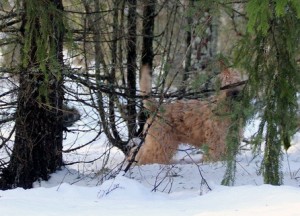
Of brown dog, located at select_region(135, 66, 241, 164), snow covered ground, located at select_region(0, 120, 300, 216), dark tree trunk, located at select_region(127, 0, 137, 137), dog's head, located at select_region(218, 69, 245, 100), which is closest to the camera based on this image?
snow covered ground, located at select_region(0, 120, 300, 216)

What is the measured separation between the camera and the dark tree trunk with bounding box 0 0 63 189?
6.14 meters

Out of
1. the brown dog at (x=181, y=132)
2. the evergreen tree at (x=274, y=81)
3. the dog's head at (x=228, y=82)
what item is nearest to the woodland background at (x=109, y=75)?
the evergreen tree at (x=274, y=81)

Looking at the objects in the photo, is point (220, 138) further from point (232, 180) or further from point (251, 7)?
point (251, 7)

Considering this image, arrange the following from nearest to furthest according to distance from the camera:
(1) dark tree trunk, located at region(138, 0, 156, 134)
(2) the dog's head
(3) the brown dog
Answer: (2) the dog's head → (3) the brown dog → (1) dark tree trunk, located at region(138, 0, 156, 134)

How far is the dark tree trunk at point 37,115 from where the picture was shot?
6.14 meters

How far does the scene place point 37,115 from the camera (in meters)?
7.04

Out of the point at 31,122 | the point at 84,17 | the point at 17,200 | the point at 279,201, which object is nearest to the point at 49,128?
the point at 31,122

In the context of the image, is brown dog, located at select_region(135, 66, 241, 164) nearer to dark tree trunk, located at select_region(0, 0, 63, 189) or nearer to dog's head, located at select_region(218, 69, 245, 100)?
dog's head, located at select_region(218, 69, 245, 100)

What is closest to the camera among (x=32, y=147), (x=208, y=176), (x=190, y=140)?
(x=32, y=147)

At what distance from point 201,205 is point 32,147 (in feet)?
10.6

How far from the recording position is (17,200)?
459cm

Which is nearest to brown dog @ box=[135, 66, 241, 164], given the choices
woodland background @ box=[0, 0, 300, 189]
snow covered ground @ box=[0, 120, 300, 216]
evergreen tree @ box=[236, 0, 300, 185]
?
woodland background @ box=[0, 0, 300, 189]

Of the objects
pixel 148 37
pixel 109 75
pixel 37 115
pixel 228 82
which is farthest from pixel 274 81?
pixel 148 37

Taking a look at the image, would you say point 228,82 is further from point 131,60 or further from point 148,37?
point 131,60
